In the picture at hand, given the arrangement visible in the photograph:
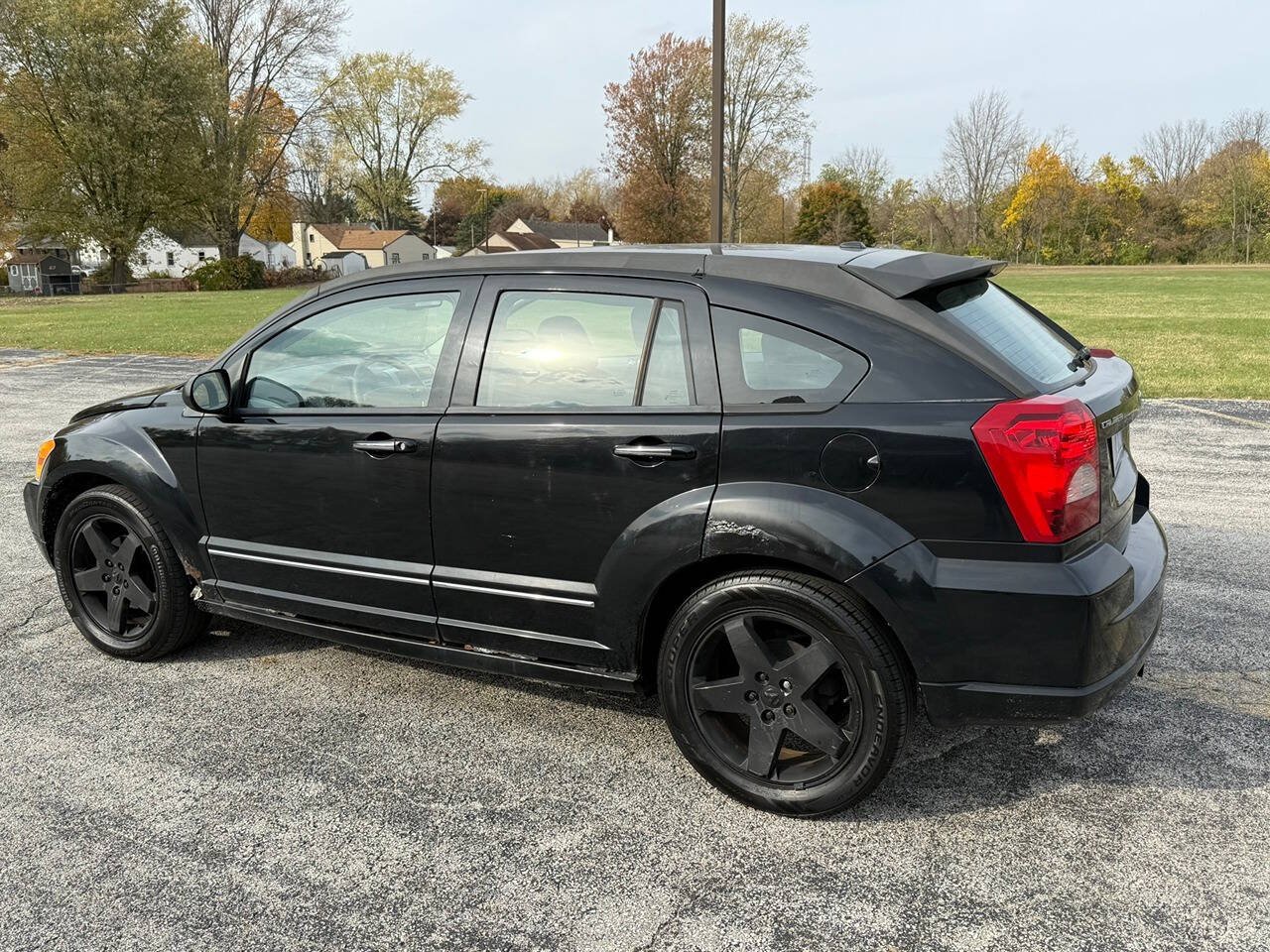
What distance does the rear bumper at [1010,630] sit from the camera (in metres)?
2.60

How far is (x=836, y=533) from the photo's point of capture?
8.86 ft

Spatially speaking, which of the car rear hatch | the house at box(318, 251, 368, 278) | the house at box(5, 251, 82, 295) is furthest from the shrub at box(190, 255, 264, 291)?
the car rear hatch

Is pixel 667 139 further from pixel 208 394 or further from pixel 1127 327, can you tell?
pixel 208 394

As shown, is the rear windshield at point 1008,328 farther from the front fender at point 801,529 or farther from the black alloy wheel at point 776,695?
the black alloy wheel at point 776,695

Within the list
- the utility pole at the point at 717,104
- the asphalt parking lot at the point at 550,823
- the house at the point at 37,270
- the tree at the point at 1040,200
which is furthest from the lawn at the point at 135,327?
the house at the point at 37,270

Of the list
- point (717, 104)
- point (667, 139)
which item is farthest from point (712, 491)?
point (667, 139)

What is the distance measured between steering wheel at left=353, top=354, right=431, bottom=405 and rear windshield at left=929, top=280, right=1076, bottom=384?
180cm

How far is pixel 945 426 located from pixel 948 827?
3.94 ft

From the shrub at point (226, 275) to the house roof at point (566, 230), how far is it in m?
51.7

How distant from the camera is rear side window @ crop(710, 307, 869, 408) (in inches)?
111

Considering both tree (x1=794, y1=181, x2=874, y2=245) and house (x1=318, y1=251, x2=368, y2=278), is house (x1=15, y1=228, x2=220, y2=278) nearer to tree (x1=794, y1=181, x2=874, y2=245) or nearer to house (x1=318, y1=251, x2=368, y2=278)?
house (x1=318, y1=251, x2=368, y2=278)

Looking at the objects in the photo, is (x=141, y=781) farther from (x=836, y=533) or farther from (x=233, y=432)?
(x=836, y=533)

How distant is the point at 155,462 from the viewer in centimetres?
397

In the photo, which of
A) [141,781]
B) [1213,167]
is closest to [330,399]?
[141,781]
